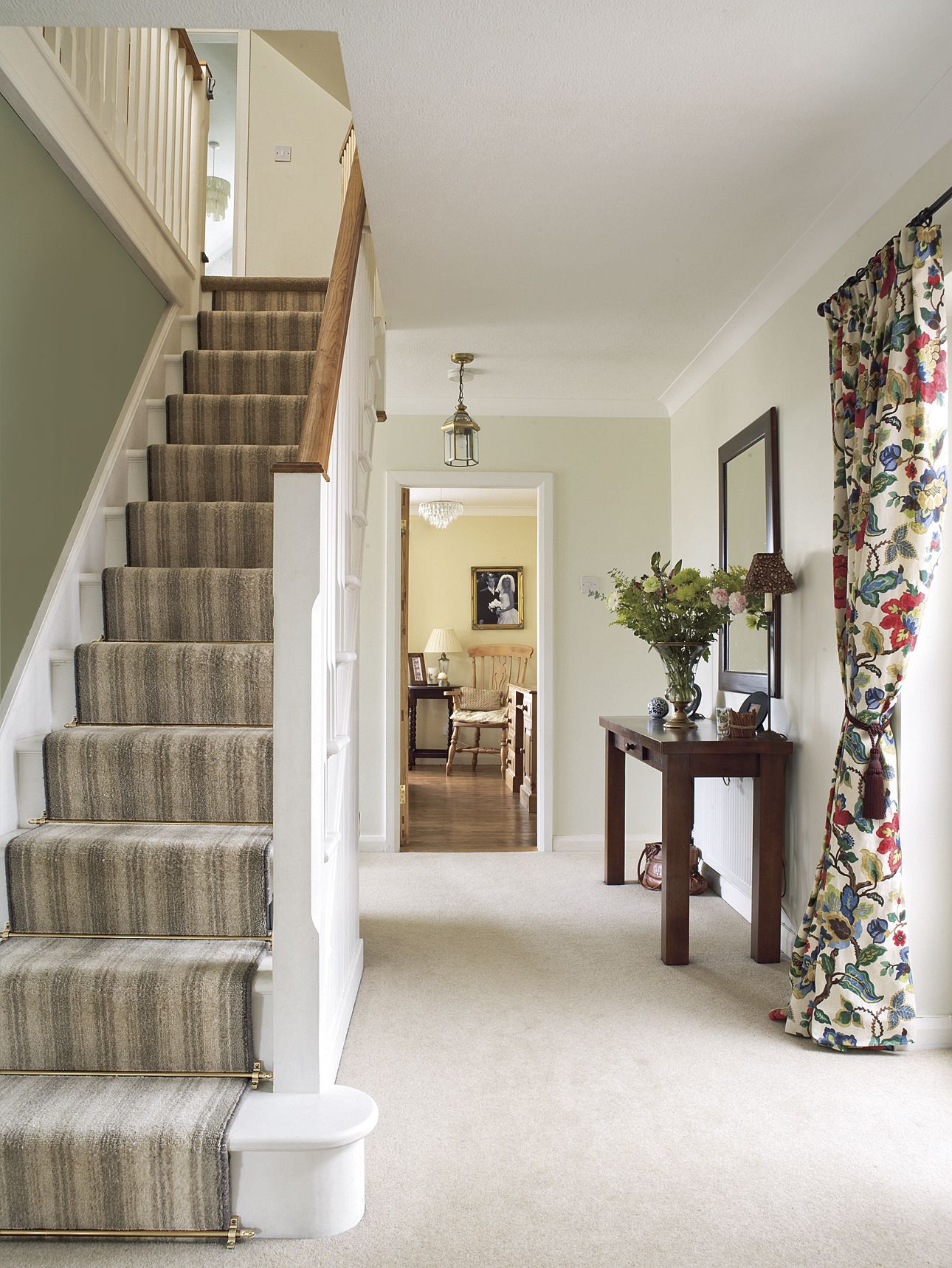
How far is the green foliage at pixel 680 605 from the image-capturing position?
150 inches

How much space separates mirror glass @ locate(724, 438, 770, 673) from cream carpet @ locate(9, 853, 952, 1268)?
1.17 m

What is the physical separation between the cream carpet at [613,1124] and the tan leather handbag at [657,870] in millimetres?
724

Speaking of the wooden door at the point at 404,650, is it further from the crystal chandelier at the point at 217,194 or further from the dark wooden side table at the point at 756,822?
the crystal chandelier at the point at 217,194

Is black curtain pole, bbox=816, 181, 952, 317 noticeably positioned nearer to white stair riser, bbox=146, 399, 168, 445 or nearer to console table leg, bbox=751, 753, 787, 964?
console table leg, bbox=751, 753, 787, 964

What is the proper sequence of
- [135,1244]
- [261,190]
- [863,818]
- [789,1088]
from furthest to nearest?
[261,190], [863,818], [789,1088], [135,1244]

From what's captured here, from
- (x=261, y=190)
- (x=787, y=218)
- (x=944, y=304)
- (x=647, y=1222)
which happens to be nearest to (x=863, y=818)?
(x=647, y=1222)

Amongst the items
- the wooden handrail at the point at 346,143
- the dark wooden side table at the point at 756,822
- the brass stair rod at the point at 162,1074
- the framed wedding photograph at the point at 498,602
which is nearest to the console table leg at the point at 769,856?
the dark wooden side table at the point at 756,822

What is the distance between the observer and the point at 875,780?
2617 millimetres

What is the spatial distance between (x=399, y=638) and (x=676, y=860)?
2.33m

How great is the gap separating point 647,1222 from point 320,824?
3.36ft

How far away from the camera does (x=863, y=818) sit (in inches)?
104

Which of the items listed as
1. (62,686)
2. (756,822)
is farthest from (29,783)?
(756,822)

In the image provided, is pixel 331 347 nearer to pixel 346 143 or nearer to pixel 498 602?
pixel 346 143

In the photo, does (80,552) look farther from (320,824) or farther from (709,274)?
(709,274)
